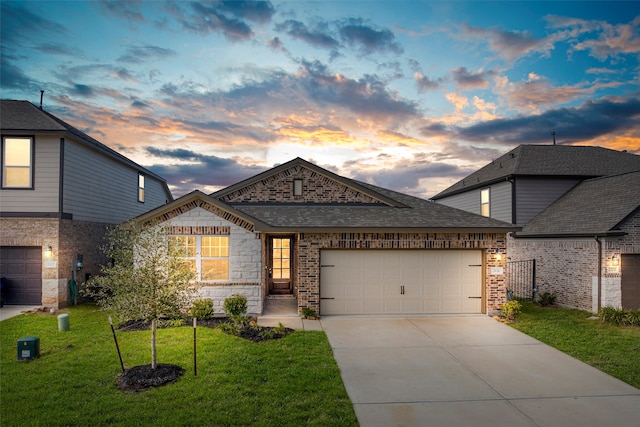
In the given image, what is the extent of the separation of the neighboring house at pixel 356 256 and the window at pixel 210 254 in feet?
0.11

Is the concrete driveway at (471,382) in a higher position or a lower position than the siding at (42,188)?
lower

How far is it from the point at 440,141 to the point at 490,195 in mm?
4126

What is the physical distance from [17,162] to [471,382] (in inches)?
614

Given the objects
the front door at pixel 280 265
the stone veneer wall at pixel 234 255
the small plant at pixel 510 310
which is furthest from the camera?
the front door at pixel 280 265

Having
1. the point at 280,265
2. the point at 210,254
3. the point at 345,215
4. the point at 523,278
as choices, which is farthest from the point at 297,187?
the point at 523,278

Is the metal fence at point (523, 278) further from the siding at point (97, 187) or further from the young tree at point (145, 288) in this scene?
the siding at point (97, 187)

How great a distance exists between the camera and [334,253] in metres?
12.4

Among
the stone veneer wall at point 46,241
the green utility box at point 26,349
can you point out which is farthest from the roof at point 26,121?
the green utility box at point 26,349

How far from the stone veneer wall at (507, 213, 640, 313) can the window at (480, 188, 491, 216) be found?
3860 mm

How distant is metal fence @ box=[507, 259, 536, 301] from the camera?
15.8 metres

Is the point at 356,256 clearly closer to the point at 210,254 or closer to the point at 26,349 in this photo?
the point at 210,254

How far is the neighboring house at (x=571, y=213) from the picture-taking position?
491 inches

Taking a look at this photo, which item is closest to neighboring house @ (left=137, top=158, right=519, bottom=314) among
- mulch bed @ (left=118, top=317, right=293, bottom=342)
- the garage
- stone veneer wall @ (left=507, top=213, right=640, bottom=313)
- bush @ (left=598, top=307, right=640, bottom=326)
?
mulch bed @ (left=118, top=317, right=293, bottom=342)

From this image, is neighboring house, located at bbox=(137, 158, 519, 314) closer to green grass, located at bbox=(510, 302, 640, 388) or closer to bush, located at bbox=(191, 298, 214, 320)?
bush, located at bbox=(191, 298, 214, 320)
